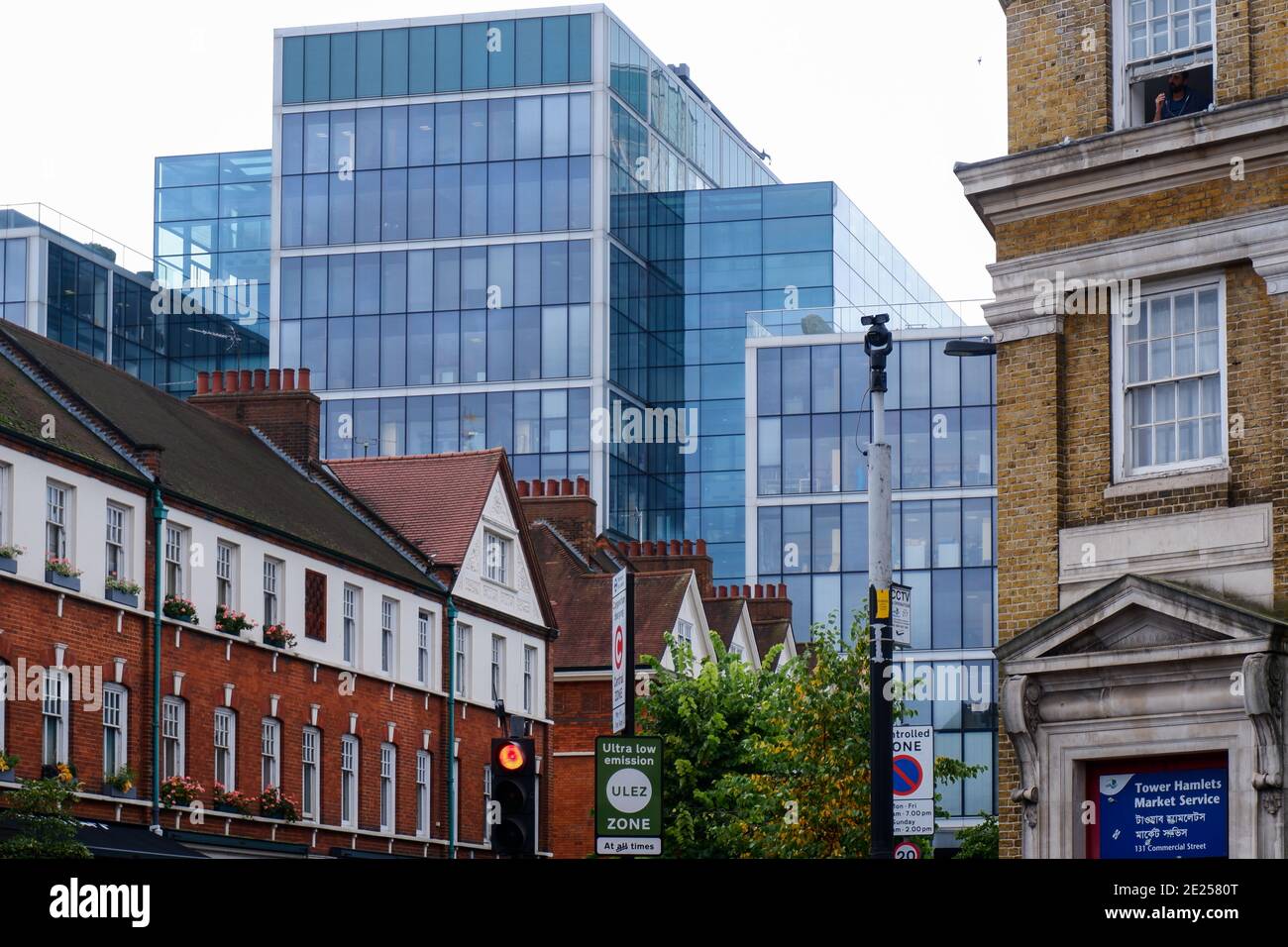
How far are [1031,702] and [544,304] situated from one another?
6752 centimetres

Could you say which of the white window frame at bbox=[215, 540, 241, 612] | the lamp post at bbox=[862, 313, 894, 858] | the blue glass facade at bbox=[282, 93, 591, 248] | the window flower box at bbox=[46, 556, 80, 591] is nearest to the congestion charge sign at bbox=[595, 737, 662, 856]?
the lamp post at bbox=[862, 313, 894, 858]

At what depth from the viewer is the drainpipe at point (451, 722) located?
47562 mm

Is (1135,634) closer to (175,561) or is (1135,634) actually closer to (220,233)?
(175,561)

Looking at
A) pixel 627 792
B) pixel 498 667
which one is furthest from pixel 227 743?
pixel 627 792

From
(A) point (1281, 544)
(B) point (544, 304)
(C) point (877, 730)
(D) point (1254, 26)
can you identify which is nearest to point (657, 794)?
(C) point (877, 730)

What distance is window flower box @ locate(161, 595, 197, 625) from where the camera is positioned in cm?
3784

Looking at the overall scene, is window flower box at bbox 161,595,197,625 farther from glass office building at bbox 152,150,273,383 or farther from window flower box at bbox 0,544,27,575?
glass office building at bbox 152,150,273,383

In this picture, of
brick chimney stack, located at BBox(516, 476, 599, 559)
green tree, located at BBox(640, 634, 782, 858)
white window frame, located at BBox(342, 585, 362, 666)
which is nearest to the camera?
white window frame, located at BBox(342, 585, 362, 666)

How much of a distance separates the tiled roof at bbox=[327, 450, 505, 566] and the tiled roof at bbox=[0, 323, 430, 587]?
3.77 ft

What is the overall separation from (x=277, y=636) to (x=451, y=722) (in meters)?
7.59
